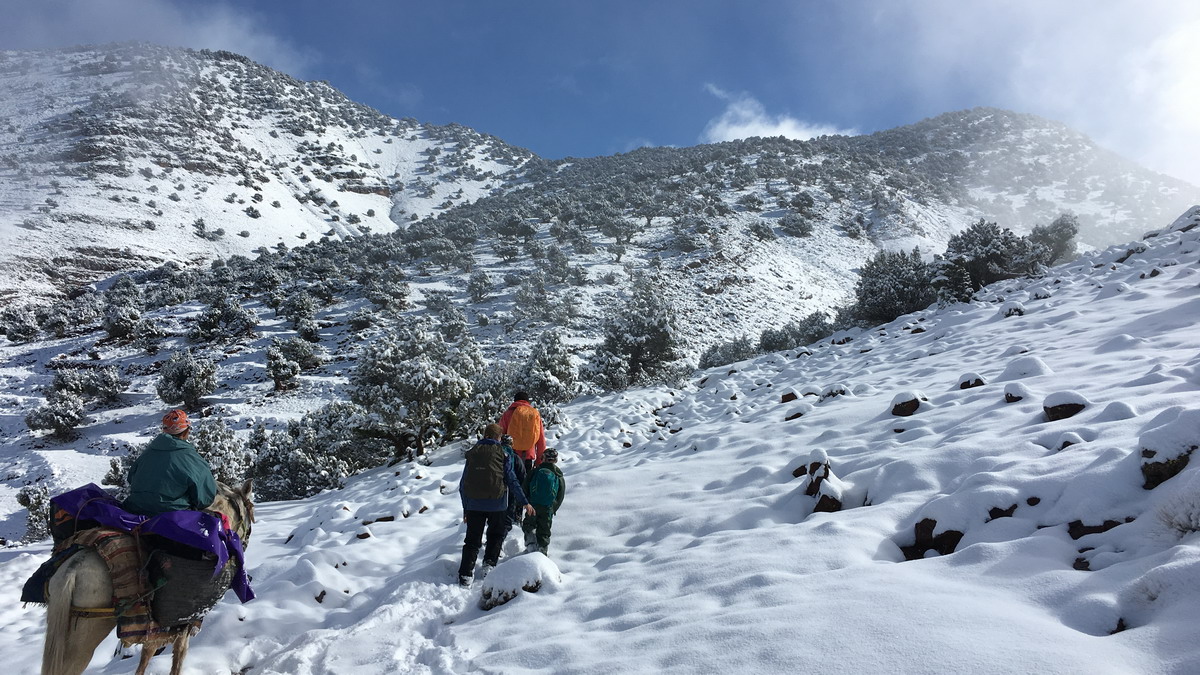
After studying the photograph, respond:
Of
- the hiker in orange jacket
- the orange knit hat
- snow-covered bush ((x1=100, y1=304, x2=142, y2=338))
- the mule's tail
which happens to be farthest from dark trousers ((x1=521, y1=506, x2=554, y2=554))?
snow-covered bush ((x1=100, y1=304, x2=142, y2=338))

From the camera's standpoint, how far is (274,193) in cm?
5184

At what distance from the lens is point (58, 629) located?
3074 mm

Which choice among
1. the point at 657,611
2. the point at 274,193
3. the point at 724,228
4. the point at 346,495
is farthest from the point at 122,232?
the point at 657,611

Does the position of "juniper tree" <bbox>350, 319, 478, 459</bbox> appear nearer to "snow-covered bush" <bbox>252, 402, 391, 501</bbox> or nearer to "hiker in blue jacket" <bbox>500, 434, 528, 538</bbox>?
"snow-covered bush" <bbox>252, 402, 391, 501</bbox>

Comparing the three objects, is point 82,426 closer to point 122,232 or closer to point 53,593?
point 53,593

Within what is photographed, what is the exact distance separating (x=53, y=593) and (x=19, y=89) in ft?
314

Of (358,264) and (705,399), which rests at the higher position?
(358,264)

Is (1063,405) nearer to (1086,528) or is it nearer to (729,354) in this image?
(1086,528)

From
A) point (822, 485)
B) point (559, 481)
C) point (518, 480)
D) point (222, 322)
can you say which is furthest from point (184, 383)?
point (822, 485)

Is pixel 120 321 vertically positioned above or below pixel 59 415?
above

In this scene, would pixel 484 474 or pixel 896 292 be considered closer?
pixel 484 474

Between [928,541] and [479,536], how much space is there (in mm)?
3983

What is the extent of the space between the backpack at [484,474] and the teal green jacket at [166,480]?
2128 mm

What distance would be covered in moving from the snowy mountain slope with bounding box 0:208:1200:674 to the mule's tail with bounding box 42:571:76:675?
103cm
